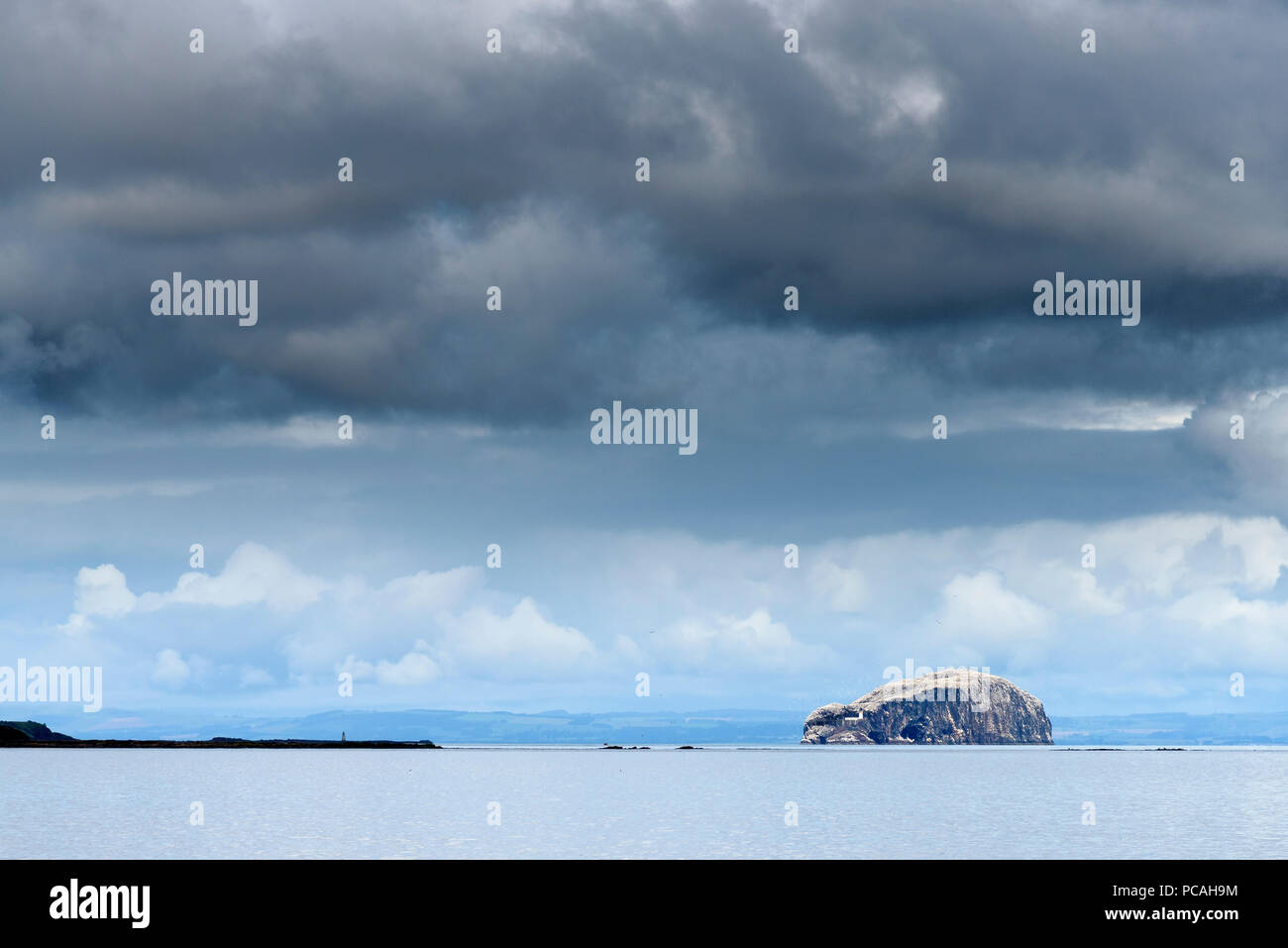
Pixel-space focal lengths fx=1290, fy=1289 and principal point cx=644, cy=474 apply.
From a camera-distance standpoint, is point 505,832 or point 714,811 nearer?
point 505,832

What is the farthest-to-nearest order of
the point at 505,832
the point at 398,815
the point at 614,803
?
the point at 614,803, the point at 398,815, the point at 505,832
